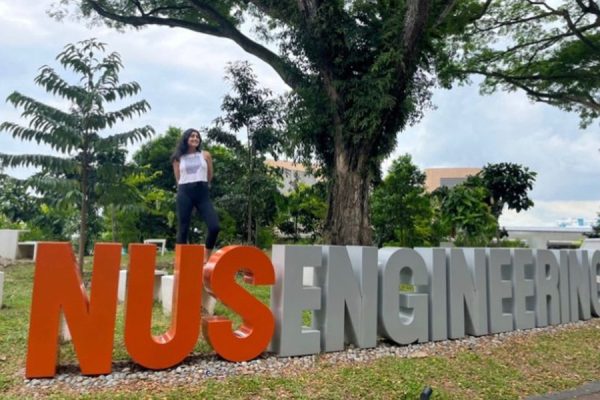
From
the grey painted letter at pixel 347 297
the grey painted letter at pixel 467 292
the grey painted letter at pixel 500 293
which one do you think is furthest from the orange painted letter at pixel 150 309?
the grey painted letter at pixel 500 293

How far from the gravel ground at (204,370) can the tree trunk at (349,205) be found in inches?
148

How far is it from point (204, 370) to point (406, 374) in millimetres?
2179

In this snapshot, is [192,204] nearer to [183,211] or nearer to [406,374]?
[183,211]

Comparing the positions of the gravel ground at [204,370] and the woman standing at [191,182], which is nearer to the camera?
the gravel ground at [204,370]

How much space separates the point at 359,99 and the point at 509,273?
4.51m

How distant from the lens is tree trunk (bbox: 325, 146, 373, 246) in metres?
9.88

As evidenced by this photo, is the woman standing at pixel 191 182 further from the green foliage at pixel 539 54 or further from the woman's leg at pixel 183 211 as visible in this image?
the green foliage at pixel 539 54

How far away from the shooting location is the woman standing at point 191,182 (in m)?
5.99

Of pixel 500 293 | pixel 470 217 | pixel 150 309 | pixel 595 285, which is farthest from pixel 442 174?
pixel 150 309

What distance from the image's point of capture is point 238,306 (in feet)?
16.8

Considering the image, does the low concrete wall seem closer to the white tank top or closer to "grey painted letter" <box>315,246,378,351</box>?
the white tank top

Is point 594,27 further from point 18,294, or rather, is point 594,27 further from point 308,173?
point 18,294

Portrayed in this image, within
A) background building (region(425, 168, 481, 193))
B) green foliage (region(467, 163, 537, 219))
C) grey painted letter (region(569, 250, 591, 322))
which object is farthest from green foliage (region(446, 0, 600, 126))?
background building (region(425, 168, 481, 193))

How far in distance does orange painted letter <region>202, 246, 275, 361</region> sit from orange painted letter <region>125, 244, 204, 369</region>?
0.17 metres
